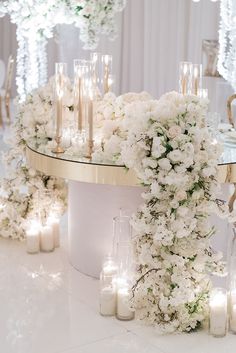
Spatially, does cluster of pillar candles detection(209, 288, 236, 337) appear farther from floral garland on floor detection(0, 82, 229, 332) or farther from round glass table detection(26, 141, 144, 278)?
round glass table detection(26, 141, 144, 278)

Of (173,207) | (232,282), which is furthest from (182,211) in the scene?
(232,282)

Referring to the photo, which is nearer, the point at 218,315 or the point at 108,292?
the point at 218,315

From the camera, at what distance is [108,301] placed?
3.84 meters

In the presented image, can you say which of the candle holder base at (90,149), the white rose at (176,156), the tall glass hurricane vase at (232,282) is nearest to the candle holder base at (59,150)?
the candle holder base at (90,149)

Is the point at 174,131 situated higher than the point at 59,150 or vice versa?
the point at 174,131

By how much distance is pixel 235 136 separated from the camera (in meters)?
4.89

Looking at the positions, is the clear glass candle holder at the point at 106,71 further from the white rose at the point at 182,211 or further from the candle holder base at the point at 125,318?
the candle holder base at the point at 125,318

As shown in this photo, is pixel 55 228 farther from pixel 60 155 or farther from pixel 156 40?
pixel 156 40

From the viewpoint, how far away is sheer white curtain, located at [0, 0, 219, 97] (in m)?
10.3

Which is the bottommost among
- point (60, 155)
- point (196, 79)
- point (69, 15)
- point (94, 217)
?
point (94, 217)

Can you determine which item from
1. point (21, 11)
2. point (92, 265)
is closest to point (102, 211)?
point (92, 265)

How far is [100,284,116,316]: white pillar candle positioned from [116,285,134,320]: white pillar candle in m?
0.03

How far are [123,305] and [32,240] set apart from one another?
49.2 inches

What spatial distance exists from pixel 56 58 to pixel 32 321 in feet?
33.8
